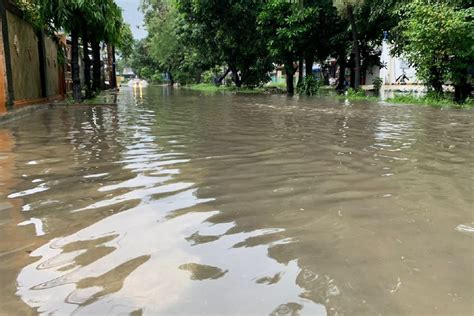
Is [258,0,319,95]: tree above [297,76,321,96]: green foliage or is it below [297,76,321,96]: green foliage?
above

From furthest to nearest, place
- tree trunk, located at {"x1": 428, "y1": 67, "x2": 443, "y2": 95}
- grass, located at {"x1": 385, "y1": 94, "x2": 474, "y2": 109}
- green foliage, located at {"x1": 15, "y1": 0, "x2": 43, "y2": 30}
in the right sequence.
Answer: tree trunk, located at {"x1": 428, "y1": 67, "x2": 443, "y2": 95} → grass, located at {"x1": 385, "y1": 94, "x2": 474, "y2": 109} → green foliage, located at {"x1": 15, "y1": 0, "x2": 43, "y2": 30}

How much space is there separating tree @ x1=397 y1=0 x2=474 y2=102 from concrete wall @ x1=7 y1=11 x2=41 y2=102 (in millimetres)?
13996

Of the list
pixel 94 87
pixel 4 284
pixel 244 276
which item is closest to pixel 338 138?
pixel 244 276

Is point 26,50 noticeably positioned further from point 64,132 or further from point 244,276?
point 244,276

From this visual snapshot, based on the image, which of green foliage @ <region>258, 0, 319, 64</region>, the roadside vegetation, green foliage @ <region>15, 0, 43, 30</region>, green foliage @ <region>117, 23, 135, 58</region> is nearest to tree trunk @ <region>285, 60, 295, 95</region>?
the roadside vegetation

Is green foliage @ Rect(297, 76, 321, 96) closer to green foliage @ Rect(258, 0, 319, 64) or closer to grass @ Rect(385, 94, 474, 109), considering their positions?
green foliage @ Rect(258, 0, 319, 64)

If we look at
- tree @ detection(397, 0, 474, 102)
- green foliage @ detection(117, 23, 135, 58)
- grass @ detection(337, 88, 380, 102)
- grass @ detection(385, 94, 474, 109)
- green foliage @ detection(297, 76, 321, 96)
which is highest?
green foliage @ detection(117, 23, 135, 58)

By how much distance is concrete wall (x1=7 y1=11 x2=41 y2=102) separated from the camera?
47.1 ft

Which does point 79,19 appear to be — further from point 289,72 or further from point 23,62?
point 289,72

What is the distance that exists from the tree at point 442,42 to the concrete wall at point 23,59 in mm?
13996

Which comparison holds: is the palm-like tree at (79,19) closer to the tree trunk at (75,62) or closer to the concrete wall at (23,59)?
the tree trunk at (75,62)

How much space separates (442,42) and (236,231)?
16.6 meters

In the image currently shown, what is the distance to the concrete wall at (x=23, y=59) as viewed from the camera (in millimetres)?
14344

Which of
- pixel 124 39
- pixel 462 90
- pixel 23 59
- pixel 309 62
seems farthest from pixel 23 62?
pixel 309 62
